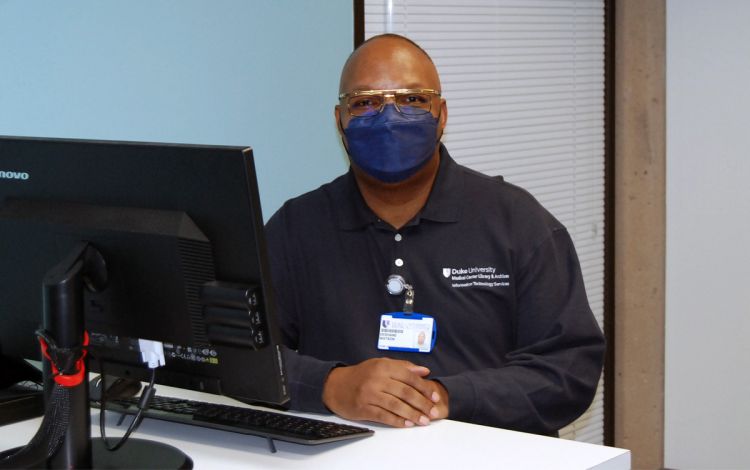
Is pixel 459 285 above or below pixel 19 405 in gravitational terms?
above

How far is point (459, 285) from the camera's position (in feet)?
7.47

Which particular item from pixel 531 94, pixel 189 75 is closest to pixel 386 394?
pixel 189 75

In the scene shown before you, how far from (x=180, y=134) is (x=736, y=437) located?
2.54 meters

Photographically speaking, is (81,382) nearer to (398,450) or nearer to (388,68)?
(398,450)

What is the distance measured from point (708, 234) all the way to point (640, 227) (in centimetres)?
27

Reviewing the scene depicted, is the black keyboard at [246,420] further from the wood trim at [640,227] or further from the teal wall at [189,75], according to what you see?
the wood trim at [640,227]

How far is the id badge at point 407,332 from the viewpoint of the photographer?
2.22 metres

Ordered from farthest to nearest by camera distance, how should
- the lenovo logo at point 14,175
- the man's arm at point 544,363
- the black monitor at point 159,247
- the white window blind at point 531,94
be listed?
the white window blind at point 531,94, the man's arm at point 544,363, the lenovo logo at point 14,175, the black monitor at point 159,247

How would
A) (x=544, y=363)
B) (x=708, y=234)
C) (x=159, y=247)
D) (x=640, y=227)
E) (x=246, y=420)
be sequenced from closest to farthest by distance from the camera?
(x=159, y=247), (x=246, y=420), (x=544, y=363), (x=708, y=234), (x=640, y=227)

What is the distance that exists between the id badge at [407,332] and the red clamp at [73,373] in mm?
832

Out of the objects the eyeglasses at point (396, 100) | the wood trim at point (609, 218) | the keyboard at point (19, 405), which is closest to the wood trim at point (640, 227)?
the wood trim at point (609, 218)

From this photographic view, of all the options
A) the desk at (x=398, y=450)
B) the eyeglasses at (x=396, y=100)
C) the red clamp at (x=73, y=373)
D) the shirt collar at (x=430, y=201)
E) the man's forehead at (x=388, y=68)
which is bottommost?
the desk at (x=398, y=450)

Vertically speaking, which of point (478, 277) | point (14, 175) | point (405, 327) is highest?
point (14, 175)

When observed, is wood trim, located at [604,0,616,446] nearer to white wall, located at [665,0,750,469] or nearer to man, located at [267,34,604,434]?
white wall, located at [665,0,750,469]
